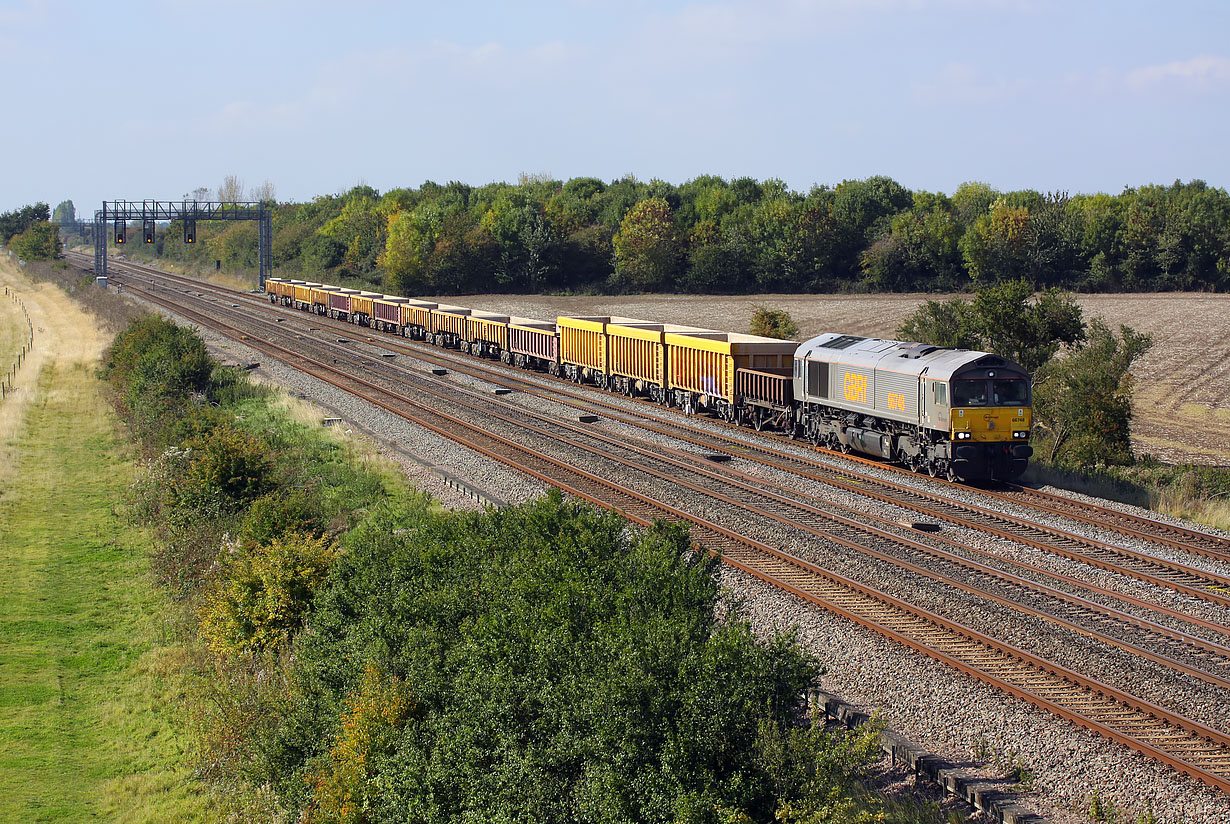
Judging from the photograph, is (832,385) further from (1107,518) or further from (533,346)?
(533,346)

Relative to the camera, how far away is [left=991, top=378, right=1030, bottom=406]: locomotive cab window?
25484mm

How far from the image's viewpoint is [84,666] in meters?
19.6

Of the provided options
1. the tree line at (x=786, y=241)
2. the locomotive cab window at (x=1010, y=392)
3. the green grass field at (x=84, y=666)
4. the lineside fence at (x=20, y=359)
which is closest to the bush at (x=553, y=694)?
the green grass field at (x=84, y=666)

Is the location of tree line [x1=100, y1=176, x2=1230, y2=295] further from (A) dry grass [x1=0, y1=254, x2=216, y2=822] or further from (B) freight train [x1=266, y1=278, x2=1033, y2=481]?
(A) dry grass [x1=0, y1=254, x2=216, y2=822]

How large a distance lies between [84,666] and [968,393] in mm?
19427

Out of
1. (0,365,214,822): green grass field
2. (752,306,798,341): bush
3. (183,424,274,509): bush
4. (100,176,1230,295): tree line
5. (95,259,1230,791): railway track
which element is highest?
(100,176,1230,295): tree line

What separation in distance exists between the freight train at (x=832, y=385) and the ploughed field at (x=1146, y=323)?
11.1m

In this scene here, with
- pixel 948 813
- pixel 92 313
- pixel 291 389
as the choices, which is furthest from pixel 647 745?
pixel 92 313

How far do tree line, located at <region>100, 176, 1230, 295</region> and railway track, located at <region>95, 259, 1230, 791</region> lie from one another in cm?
7735

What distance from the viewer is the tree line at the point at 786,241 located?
294 feet

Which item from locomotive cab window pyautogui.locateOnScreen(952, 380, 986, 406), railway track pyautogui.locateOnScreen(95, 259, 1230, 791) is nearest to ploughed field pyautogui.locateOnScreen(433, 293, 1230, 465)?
locomotive cab window pyautogui.locateOnScreen(952, 380, 986, 406)

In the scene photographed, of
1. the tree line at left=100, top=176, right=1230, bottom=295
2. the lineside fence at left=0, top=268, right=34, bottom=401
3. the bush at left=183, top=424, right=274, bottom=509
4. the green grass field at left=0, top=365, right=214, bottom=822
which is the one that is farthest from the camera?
the tree line at left=100, top=176, right=1230, bottom=295

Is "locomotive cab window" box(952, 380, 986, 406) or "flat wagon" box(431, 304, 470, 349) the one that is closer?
"locomotive cab window" box(952, 380, 986, 406)

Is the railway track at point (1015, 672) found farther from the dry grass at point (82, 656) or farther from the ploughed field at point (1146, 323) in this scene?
the ploughed field at point (1146, 323)
